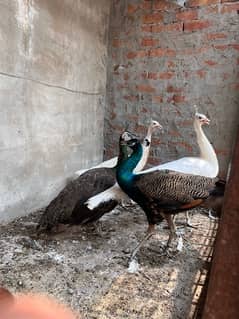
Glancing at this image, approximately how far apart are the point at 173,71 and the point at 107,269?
2155 millimetres

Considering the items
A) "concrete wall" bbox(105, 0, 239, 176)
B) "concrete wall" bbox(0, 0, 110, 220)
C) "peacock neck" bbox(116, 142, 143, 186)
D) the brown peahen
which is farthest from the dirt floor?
"concrete wall" bbox(105, 0, 239, 176)

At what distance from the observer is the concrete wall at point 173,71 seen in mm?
2857

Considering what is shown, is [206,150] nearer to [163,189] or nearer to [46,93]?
[163,189]

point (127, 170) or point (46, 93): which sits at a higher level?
point (46, 93)

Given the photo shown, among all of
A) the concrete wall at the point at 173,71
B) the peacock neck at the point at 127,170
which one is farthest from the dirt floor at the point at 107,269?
the concrete wall at the point at 173,71

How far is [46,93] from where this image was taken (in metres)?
2.54

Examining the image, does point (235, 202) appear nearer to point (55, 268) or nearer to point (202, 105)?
point (55, 268)

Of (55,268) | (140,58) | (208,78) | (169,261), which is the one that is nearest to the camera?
(55,268)

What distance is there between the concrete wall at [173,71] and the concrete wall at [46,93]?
0.22 m

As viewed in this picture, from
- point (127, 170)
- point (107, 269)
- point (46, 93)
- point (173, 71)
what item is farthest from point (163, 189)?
point (173, 71)

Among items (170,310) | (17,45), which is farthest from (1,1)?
(170,310)

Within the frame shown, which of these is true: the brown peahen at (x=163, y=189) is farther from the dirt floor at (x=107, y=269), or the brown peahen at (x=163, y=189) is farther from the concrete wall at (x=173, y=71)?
the concrete wall at (x=173, y=71)

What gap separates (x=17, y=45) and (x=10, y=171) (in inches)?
37.9

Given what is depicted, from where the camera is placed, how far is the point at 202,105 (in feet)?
9.86
